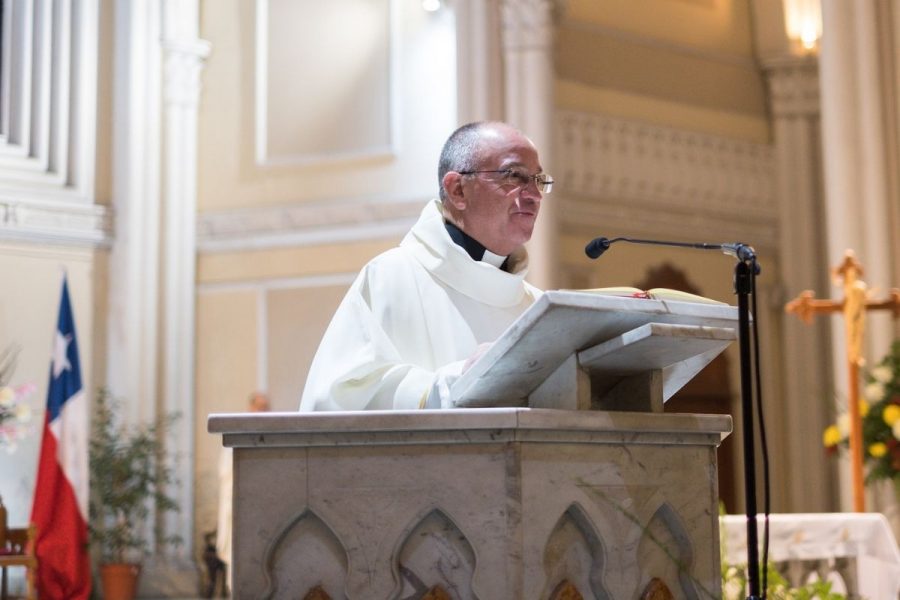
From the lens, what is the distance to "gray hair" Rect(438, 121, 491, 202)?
2.82m

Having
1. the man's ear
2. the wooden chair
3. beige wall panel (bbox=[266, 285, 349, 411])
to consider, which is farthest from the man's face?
beige wall panel (bbox=[266, 285, 349, 411])

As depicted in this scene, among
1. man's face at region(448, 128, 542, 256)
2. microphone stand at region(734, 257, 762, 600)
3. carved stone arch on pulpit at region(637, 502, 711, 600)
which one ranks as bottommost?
carved stone arch on pulpit at region(637, 502, 711, 600)

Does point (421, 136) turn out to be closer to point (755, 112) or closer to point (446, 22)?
point (446, 22)

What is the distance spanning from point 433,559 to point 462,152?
1.03 metres

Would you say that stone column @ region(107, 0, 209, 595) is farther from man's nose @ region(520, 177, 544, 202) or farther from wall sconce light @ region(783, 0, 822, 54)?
man's nose @ region(520, 177, 544, 202)

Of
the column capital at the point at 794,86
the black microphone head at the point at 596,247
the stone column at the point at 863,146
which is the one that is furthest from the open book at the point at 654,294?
the column capital at the point at 794,86

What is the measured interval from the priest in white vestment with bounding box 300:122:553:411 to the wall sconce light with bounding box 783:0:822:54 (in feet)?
32.1

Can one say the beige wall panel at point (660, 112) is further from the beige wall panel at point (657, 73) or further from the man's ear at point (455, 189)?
the man's ear at point (455, 189)

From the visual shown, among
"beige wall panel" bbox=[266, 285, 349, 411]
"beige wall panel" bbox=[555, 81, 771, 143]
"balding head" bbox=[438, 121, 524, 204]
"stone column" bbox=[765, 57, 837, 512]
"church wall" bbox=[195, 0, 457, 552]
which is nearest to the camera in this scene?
"balding head" bbox=[438, 121, 524, 204]

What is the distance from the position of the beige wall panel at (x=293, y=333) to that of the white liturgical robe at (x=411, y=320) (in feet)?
27.3

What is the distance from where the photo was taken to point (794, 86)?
39.7 feet

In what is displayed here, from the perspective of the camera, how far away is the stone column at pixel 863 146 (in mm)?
7145

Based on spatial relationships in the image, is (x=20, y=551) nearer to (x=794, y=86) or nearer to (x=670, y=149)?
(x=670, y=149)

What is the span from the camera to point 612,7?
37.4 ft
